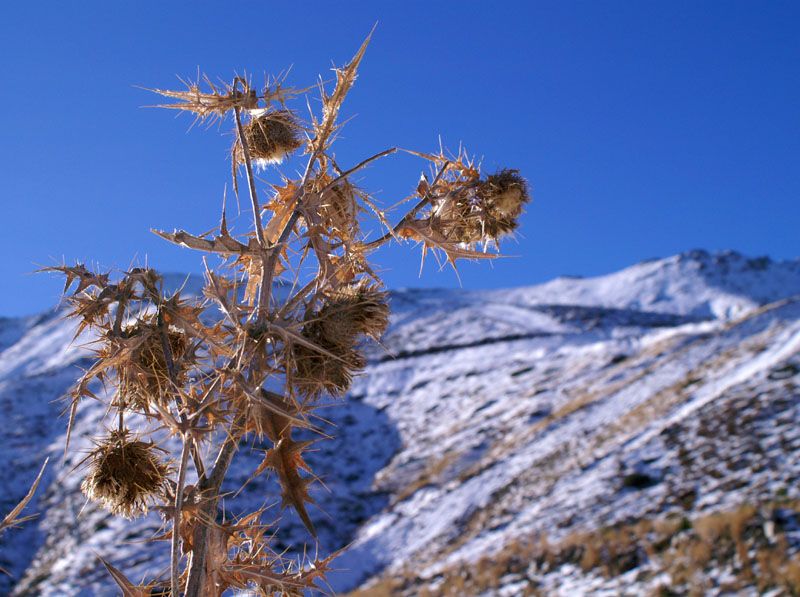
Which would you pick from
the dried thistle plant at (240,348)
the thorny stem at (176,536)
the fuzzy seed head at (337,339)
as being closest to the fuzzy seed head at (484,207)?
the dried thistle plant at (240,348)

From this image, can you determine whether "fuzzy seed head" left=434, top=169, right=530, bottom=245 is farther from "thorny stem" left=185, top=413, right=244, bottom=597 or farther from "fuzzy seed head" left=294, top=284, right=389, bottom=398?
"thorny stem" left=185, top=413, right=244, bottom=597

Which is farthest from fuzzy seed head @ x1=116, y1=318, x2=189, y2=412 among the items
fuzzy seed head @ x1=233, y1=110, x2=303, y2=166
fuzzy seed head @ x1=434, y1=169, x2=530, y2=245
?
fuzzy seed head @ x1=434, y1=169, x2=530, y2=245

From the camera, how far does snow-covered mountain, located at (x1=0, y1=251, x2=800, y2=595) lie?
12891mm

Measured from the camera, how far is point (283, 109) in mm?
2297

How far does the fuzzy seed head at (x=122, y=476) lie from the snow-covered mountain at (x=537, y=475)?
12 centimetres

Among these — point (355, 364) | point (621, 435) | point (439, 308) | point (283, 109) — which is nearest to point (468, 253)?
point (355, 364)

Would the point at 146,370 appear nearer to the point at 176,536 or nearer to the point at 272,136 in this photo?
the point at 176,536

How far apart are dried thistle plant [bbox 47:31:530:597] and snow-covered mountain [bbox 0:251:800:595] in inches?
8.0

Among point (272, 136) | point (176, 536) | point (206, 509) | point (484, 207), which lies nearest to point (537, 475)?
point (484, 207)

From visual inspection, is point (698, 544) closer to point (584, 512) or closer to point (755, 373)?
point (584, 512)

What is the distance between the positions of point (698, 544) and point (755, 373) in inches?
453

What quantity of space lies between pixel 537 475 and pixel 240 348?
67.9 feet

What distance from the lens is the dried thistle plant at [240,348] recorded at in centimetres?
179

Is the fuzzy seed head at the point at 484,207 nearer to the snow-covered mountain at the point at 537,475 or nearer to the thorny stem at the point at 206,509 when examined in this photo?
the snow-covered mountain at the point at 537,475
